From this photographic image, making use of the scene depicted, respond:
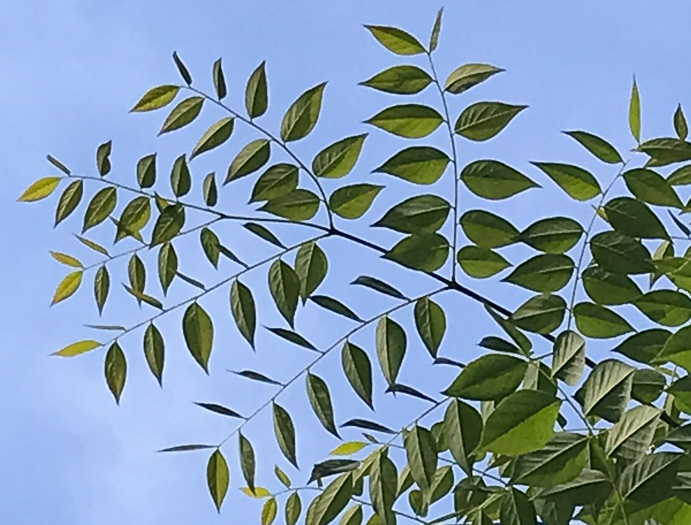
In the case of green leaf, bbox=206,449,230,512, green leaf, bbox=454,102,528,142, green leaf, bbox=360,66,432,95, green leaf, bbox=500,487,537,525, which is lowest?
green leaf, bbox=500,487,537,525

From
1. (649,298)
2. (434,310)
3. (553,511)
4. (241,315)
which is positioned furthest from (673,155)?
(241,315)

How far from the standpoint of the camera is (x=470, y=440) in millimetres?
932

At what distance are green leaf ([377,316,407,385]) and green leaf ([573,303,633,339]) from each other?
0.69ft

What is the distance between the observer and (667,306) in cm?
94

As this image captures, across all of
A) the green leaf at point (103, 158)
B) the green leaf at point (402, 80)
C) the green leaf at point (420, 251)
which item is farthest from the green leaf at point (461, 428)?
the green leaf at point (103, 158)

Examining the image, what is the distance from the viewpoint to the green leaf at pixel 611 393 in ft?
2.57

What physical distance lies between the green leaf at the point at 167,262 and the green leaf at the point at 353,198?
0.88 feet

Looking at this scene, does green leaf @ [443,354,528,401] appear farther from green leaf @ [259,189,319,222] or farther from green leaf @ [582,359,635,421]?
green leaf @ [259,189,319,222]

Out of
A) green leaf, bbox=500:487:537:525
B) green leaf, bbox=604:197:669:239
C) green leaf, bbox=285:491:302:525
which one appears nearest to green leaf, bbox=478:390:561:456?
green leaf, bbox=500:487:537:525

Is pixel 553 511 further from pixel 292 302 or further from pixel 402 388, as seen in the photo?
pixel 292 302

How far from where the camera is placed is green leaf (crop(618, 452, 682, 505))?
71cm

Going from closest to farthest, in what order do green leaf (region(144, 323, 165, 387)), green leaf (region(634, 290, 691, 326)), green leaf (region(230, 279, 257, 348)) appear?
green leaf (region(634, 290, 691, 326))
green leaf (region(230, 279, 257, 348))
green leaf (region(144, 323, 165, 387))

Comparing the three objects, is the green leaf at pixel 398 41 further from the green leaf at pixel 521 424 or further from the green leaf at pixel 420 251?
the green leaf at pixel 521 424

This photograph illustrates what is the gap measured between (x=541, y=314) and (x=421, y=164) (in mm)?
213
